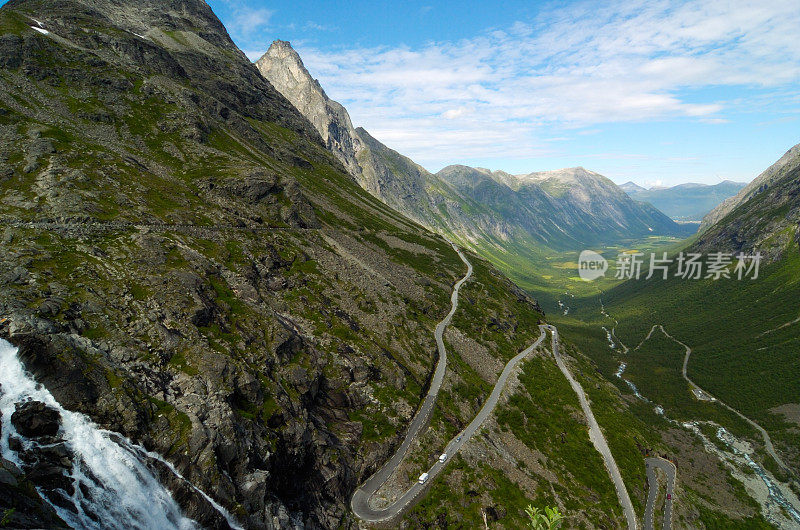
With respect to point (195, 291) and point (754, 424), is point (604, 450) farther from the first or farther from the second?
point (195, 291)

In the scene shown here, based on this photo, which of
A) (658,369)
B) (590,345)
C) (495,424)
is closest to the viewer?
(495,424)

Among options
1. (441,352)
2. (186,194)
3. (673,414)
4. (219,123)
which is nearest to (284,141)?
(219,123)

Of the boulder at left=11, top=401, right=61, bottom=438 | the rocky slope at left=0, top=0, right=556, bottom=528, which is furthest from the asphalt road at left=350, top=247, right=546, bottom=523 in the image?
the boulder at left=11, top=401, right=61, bottom=438

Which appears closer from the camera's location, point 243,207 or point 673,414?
point 243,207

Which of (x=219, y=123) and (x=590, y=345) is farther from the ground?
(x=219, y=123)

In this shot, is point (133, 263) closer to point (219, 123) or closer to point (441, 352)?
point (441, 352)

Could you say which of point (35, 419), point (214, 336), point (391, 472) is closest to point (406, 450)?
point (391, 472)
